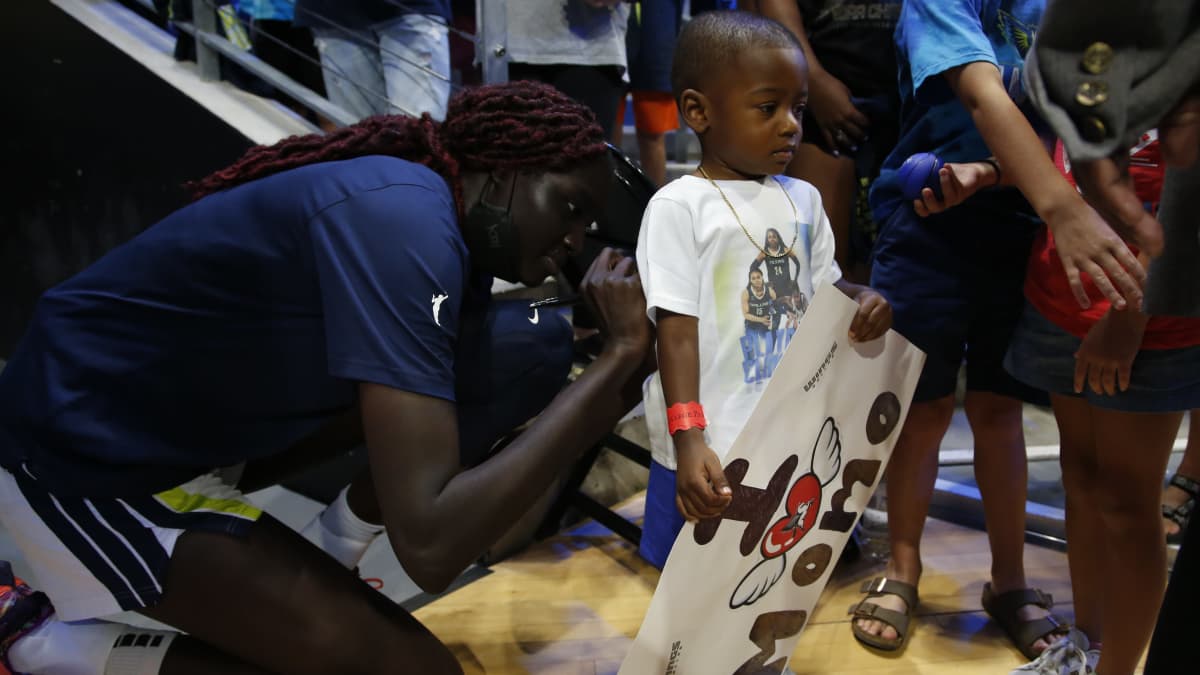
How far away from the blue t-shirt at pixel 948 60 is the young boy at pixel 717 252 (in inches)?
8.7

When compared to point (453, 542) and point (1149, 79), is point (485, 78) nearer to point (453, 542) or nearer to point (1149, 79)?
point (453, 542)

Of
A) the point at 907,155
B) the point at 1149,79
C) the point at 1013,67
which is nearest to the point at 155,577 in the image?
the point at 1149,79

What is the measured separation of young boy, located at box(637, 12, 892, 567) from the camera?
128cm

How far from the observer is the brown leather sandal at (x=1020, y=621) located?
1.80m

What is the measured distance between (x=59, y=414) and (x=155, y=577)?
0.82 ft

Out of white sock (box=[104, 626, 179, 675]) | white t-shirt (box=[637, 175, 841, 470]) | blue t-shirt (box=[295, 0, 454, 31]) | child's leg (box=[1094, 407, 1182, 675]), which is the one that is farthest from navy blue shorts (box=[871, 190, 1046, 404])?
blue t-shirt (box=[295, 0, 454, 31])

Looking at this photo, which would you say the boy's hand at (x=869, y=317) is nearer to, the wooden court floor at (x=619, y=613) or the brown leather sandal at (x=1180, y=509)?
the wooden court floor at (x=619, y=613)

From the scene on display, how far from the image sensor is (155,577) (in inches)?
47.5

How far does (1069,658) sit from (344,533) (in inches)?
52.7

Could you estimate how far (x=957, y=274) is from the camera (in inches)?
65.1

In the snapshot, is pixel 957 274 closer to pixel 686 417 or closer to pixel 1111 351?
pixel 1111 351

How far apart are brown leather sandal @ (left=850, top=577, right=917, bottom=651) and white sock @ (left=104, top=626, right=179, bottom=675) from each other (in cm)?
130

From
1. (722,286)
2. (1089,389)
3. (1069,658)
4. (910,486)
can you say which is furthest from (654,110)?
(1069,658)

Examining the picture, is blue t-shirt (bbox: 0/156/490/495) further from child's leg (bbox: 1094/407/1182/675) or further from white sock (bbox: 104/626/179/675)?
child's leg (bbox: 1094/407/1182/675)
